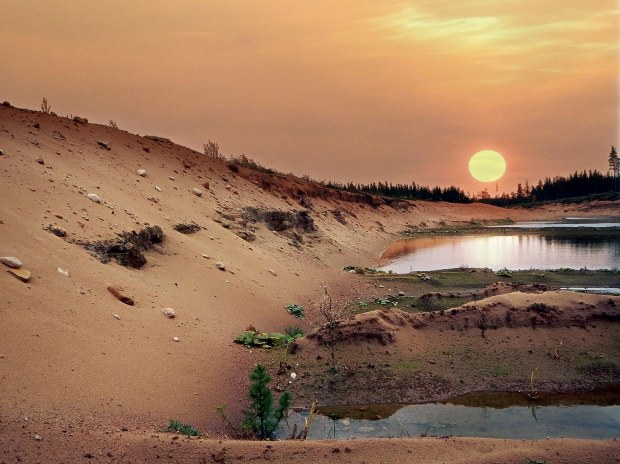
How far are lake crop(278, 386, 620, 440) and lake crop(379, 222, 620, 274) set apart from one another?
1649 cm

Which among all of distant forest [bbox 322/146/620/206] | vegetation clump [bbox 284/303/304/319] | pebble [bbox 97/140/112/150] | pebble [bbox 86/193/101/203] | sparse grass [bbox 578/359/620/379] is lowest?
sparse grass [bbox 578/359/620/379]

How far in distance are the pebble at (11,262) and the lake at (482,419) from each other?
216 inches

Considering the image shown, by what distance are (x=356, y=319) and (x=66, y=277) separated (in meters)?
5.97

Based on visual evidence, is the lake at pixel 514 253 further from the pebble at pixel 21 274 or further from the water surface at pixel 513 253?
the pebble at pixel 21 274

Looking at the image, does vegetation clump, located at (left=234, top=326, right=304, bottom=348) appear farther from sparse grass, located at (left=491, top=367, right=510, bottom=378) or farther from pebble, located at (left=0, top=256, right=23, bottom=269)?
pebble, located at (left=0, top=256, right=23, bottom=269)

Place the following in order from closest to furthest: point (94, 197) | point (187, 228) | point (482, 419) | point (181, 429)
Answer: point (181, 429) → point (482, 419) → point (94, 197) → point (187, 228)

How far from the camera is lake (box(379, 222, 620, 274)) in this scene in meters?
27.1

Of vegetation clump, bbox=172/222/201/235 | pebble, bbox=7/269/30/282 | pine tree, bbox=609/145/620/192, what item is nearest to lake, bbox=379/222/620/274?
vegetation clump, bbox=172/222/201/235

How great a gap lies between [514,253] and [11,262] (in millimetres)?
31978

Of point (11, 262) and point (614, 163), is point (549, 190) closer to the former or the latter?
point (614, 163)

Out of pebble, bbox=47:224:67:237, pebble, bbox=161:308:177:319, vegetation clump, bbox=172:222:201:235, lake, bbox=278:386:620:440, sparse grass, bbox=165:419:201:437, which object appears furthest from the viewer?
vegetation clump, bbox=172:222:201:235

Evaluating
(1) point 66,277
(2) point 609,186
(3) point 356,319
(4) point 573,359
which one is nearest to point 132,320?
(1) point 66,277

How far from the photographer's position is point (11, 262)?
27.8ft

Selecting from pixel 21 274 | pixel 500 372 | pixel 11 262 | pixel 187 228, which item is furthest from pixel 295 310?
pixel 11 262
